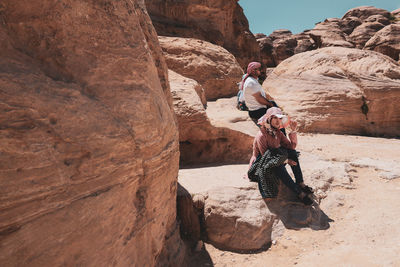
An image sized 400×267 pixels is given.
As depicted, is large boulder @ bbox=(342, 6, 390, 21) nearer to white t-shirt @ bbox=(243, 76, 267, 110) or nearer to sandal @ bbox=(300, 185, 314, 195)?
white t-shirt @ bbox=(243, 76, 267, 110)

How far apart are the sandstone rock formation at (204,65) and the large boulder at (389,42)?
1350cm

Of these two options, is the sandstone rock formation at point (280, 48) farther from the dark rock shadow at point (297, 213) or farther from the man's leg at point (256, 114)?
the dark rock shadow at point (297, 213)

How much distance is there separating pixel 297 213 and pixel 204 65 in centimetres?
459

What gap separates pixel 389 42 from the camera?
51.3 ft

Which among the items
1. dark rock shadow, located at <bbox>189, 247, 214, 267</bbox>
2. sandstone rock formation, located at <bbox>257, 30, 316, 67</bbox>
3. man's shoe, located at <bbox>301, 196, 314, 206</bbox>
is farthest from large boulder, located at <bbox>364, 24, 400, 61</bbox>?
dark rock shadow, located at <bbox>189, 247, 214, 267</bbox>

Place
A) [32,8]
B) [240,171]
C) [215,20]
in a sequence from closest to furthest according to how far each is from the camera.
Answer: [32,8]
[240,171]
[215,20]

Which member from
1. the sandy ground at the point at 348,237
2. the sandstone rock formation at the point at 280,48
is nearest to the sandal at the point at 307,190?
the sandy ground at the point at 348,237

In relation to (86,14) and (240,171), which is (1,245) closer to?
(86,14)

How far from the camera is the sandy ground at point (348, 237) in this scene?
97.2 inches

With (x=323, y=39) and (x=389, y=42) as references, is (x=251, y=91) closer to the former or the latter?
(x=389, y=42)

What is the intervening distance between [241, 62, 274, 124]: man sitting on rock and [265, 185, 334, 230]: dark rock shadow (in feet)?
7.07

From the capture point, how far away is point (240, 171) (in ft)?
13.0

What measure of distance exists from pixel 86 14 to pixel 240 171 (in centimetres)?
292

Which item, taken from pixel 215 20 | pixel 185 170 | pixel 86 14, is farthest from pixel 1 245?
pixel 215 20
